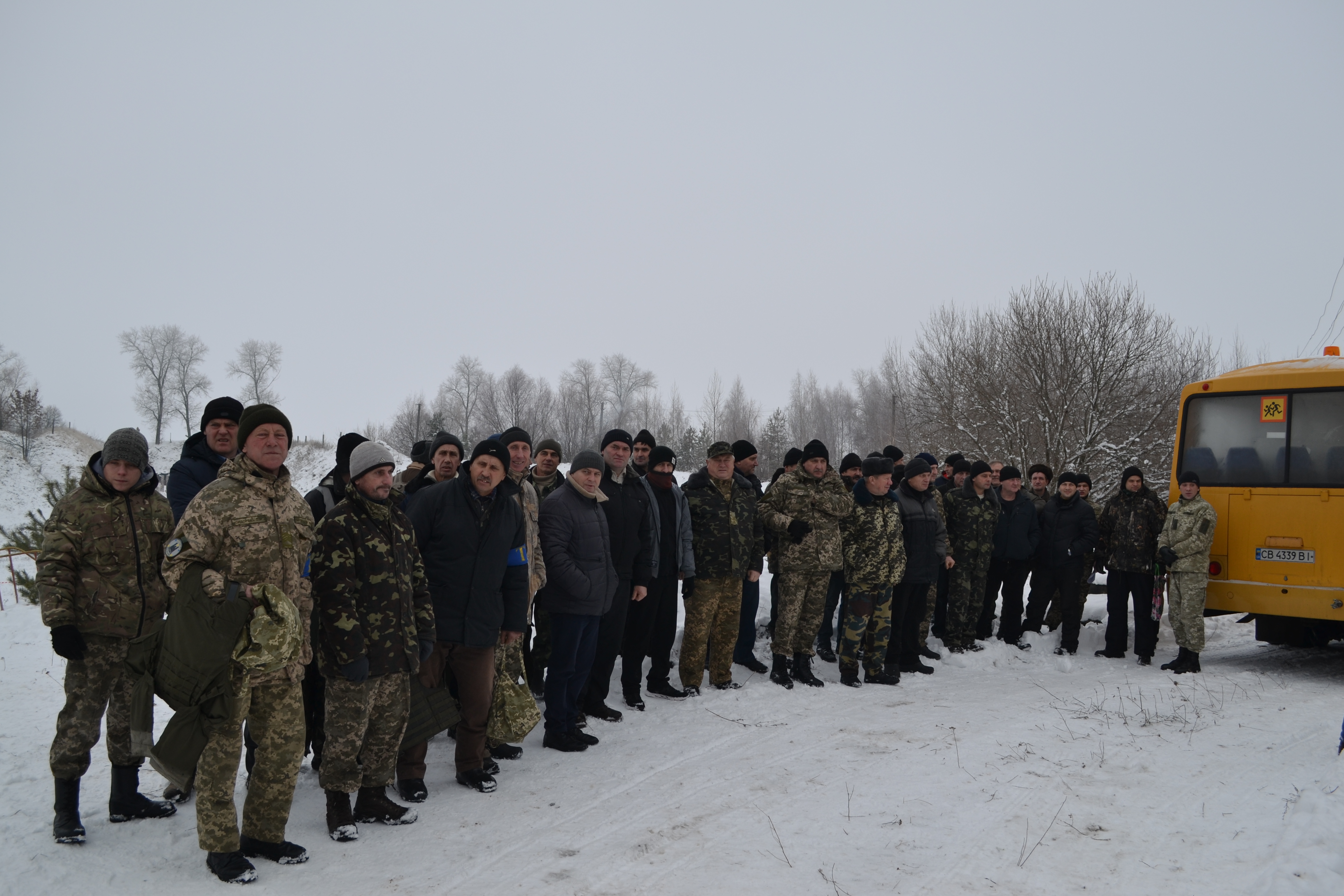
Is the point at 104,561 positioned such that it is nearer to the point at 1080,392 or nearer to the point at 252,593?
the point at 252,593

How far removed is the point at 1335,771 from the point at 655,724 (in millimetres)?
4573

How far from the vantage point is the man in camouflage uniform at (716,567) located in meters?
7.52

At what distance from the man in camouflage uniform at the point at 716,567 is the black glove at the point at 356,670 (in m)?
3.59

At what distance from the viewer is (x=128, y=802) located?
4.33 m

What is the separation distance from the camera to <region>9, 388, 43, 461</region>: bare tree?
136 feet

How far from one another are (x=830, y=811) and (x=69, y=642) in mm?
4236

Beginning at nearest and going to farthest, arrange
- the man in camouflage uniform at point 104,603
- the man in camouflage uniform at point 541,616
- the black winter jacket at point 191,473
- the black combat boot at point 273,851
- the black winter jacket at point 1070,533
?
the black combat boot at point 273,851, the man in camouflage uniform at point 104,603, the black winter jacket at point 191,473, the man in camouflage uniform at point 541,616, the black winter jacket at point 1070,533

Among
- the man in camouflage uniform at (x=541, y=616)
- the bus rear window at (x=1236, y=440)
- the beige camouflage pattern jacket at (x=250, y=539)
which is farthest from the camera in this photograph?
the bus rear window at (x=1236, y=440)

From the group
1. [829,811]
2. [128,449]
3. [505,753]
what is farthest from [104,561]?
[829,811]

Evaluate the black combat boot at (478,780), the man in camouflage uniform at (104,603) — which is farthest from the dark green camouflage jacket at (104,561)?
the black combat boot at (478,780)

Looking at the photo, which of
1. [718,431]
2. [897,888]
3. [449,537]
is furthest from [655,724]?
[718,431]

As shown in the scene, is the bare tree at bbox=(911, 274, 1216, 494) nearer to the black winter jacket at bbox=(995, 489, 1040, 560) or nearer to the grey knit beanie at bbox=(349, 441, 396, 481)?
the black winter jacket at bbox=(995, 489, 1040, 560)

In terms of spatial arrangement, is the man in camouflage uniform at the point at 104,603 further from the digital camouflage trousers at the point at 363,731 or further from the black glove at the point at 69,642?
the digital camouflage trousers at the point at 363,731

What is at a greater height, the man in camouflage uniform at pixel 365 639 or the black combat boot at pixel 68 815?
the man in camouflage uniform at pixel 365 639
